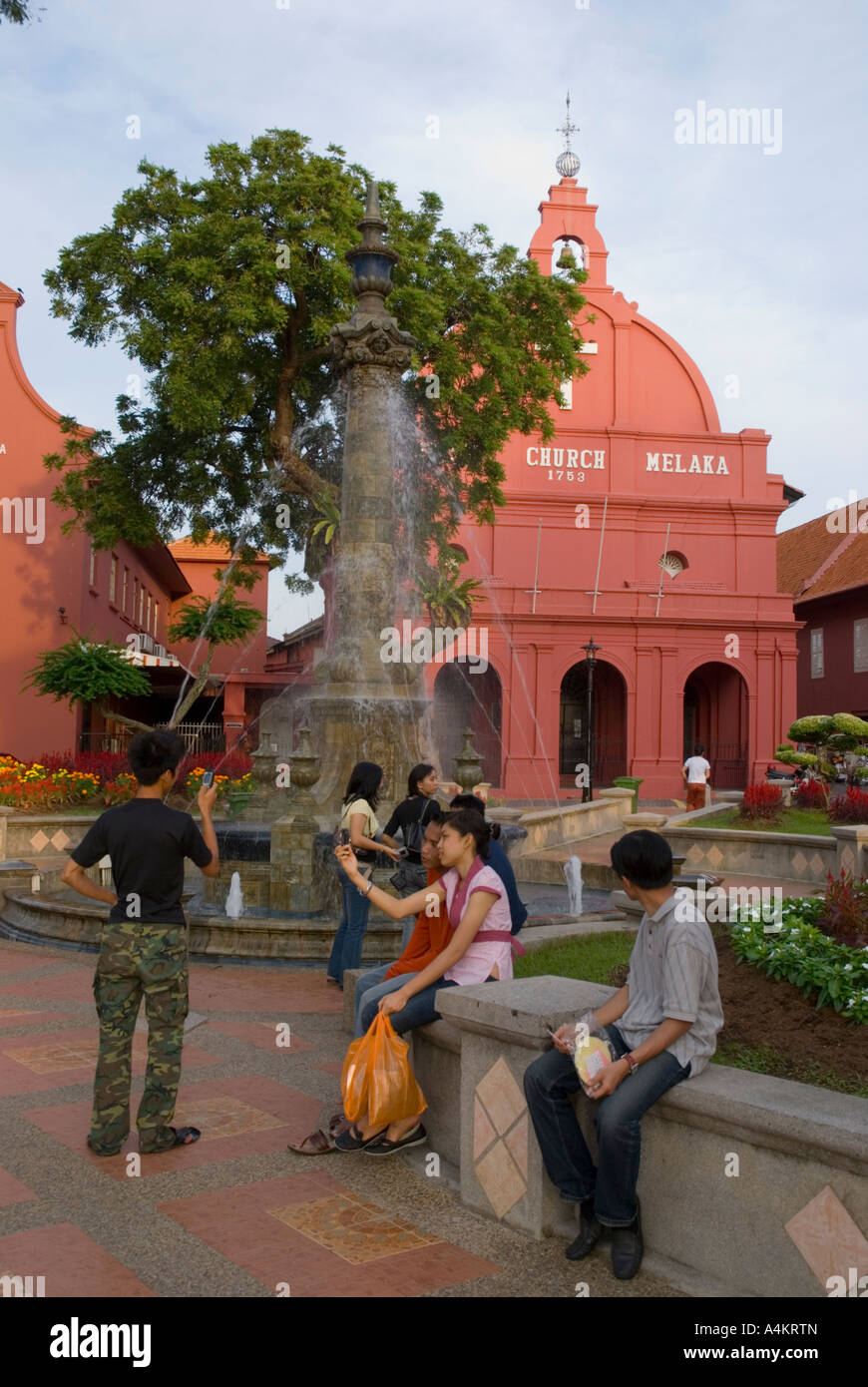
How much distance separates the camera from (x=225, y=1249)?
3.85 metres

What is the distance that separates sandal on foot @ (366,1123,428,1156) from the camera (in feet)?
15.7

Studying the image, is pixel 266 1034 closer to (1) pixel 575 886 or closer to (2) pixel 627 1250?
(2) pixel 627 1250

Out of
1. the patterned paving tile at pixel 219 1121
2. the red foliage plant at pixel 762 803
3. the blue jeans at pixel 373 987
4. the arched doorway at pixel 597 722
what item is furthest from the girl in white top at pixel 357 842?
the arched doorway at pixel 597 722

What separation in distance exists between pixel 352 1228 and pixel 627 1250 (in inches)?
40.3

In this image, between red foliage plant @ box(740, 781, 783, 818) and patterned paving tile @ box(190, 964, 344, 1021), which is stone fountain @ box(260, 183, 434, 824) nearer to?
patterned paving tile @ box(190, 964, 344, 1021)

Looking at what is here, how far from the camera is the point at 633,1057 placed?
368 centimetres

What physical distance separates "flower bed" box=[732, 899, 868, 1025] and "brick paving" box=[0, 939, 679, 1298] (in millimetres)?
1527

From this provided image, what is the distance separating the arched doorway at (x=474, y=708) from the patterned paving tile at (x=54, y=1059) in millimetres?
24662

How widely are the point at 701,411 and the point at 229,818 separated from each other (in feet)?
79.3

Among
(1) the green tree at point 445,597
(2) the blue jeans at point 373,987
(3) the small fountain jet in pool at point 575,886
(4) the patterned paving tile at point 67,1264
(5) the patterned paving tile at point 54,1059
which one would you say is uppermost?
(1) the green tree at point 445,597

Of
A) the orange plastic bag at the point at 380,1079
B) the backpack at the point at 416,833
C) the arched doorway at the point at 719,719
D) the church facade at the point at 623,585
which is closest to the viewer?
the orange plastic bag at the point at 380,1079

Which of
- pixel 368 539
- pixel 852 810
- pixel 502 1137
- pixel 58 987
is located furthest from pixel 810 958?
pixel 852 810

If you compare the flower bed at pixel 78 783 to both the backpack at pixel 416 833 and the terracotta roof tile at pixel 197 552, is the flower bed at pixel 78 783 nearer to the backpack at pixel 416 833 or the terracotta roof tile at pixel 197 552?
the backpack at pixel 416 833

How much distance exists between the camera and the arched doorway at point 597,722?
33156mm
